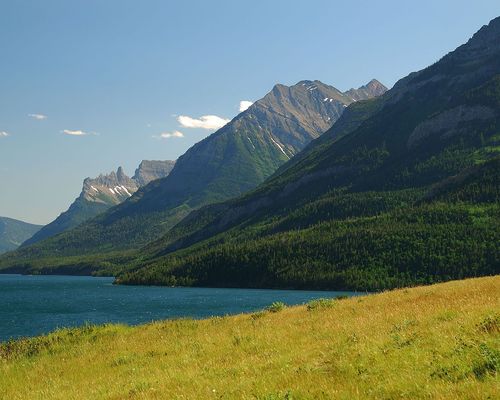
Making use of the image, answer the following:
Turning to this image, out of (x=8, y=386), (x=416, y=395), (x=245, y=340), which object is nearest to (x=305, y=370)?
(x=416, y=395)

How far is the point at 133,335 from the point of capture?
36.4 meters

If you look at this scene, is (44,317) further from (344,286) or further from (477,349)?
(344,286)

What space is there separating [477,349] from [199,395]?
8.49 m

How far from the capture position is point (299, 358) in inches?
746

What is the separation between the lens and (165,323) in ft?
131

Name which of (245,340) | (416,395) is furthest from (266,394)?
(245,340)

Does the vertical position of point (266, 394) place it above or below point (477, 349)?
above

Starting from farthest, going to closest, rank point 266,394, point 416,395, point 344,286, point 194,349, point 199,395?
point 344,286
point 194,349
point 199,395
point 266,394
point 416,395

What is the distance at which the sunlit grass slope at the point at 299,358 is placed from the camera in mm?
13523

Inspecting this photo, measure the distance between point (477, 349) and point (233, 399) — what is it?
7249 millimetres

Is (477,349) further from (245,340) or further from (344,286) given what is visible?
(344,286)

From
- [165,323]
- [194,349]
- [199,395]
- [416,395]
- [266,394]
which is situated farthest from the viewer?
[165,323]

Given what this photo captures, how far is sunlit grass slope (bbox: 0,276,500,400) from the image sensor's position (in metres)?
13.5

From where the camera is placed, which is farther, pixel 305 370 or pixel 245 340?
pixel 245 340
